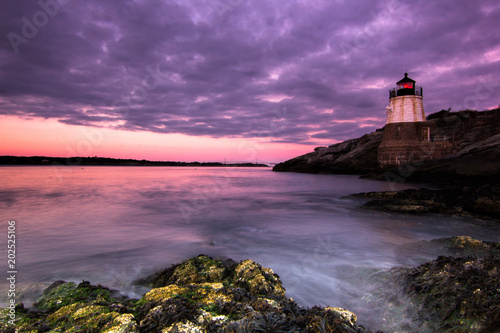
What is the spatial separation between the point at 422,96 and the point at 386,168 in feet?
26.4

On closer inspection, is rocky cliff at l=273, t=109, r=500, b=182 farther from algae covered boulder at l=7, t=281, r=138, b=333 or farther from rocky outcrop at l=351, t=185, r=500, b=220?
algae covered boulder at l=7, t=281, r=138, b=333

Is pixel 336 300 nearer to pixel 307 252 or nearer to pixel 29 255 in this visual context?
pixel 307 252

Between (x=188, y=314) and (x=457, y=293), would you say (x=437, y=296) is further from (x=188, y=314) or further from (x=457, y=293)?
(x=188, y=314)

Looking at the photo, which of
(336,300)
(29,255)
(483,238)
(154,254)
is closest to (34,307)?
(154,254)

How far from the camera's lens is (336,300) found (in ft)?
10.4

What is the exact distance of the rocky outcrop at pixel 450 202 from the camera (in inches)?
288

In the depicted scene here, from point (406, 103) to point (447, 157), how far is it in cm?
890

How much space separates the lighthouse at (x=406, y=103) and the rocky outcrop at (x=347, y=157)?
19.6ft

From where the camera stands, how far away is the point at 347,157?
112ft

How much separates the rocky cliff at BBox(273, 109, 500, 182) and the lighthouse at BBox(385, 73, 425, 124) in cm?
180

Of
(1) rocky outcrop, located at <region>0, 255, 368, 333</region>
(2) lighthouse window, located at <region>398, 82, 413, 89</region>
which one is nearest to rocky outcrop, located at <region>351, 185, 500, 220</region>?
(1) rocky outcrop, located at <region>0, 255, 368, 333</region>

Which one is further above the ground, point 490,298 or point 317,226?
point 490,298

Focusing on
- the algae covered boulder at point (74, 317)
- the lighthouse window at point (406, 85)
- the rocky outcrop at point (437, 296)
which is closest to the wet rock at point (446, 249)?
the rocky outcrop at point (437, 296)

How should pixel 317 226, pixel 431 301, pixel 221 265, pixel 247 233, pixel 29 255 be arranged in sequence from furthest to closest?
pixel 317 226, pixel 247 233, pixel 29 255, pixel 221 265, pixel 431 301
